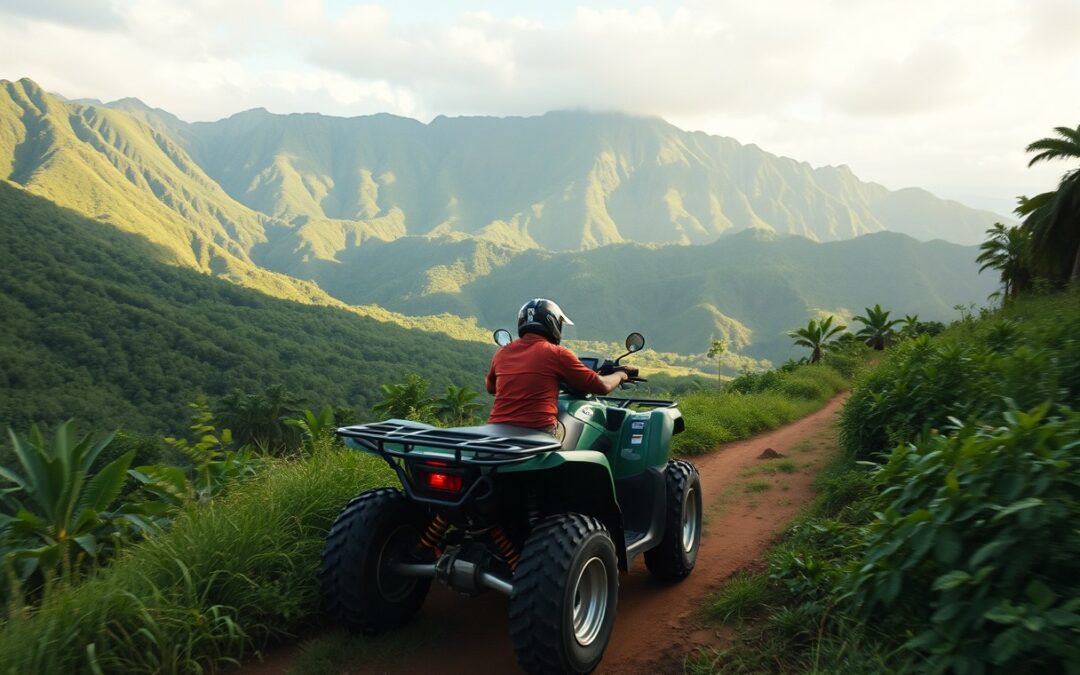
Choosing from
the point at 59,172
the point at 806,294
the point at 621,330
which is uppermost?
the point at 59,172

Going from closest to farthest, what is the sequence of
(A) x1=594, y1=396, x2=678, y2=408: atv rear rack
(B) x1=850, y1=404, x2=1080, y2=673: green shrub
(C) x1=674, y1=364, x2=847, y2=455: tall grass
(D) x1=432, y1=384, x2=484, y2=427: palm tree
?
(B) x1=850, y1=404, x2=1080, y2=673: green shrub → (A) x1=594, y1=396, x2=678, y2=408: atv rear rack → (C) x1=674, y1=364, x2=847, y2=455: tall grass → (D) x1=432, y1=384, x2=484, y2=427: palm tree

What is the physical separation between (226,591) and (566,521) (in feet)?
6.52

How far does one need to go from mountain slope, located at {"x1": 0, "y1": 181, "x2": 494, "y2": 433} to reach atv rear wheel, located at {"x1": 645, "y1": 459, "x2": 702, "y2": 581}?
5055 cm

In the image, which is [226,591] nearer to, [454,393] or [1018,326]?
[1018,326]

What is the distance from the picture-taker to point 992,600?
244cm

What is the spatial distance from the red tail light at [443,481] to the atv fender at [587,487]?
0.25 m

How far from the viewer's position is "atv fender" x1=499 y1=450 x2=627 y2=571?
3602mm

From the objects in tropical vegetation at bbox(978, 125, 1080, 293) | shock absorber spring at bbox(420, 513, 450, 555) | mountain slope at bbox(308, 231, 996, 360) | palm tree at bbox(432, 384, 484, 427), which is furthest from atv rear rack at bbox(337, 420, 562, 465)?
mountain slope at bbox(308, 231, 996, 360)

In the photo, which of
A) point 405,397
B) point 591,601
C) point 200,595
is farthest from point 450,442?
point 405,397

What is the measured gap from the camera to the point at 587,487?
3.79 meters

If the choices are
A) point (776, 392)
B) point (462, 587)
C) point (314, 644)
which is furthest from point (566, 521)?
point (776, 392)

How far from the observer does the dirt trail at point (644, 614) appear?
3.56 metres

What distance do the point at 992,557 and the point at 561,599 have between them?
1.71 m

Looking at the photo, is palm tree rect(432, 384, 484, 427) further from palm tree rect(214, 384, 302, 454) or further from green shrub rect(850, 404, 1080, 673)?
palm tree rect(214, 384, 302, 454)
